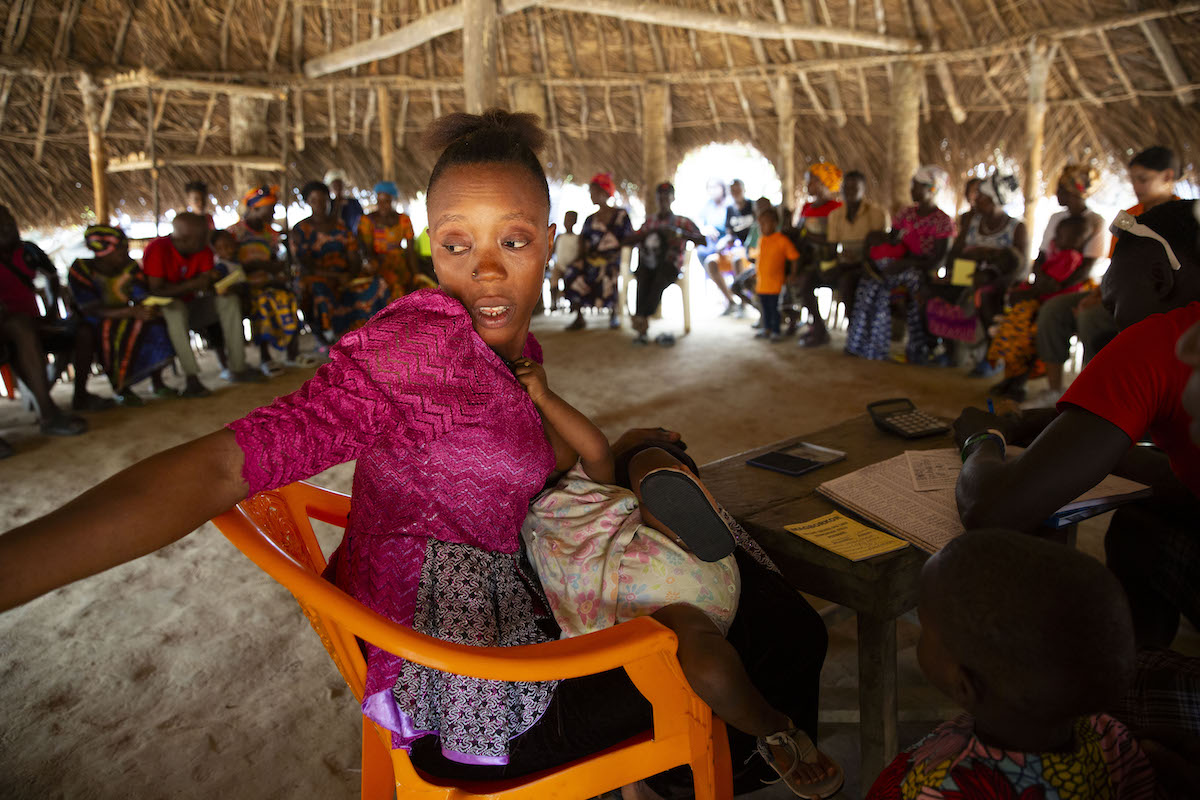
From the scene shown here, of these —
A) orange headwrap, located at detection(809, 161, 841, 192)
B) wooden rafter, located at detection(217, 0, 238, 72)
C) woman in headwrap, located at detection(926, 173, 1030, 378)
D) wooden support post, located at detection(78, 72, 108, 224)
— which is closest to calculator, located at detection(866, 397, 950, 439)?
woman in headwrap, located at detection(926, 173, 1030, 378)

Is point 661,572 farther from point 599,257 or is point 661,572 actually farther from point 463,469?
A: point 599,257

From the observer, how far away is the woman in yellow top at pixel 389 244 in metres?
7.26

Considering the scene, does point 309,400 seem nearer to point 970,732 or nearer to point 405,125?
point 970,732

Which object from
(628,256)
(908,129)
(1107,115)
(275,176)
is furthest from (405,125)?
(1107,115)

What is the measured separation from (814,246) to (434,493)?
6893 millimetres

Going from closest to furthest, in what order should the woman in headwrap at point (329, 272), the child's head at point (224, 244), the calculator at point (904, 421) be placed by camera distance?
the calculator at point (904, 421) → the child's head at point (224, 244) → the woman in headwrap at point (329, 272)

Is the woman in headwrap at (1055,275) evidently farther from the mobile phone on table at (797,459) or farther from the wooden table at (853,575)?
the wooden table at (853,575)

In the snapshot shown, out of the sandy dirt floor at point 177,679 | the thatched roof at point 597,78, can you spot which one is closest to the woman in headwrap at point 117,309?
the sandy dirt floor at point 177,679

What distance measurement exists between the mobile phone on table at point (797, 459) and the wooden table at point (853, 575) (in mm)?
22

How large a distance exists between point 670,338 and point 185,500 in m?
6.70

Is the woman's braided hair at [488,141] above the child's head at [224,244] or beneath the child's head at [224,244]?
above

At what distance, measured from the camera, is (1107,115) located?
866 cm

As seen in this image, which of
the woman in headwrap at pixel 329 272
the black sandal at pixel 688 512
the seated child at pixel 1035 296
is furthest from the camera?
the woman in headwrap at pixel 329 272

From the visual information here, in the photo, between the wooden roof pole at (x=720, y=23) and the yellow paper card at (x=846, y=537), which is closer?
the yellow paper card at (x=846, y=537)
